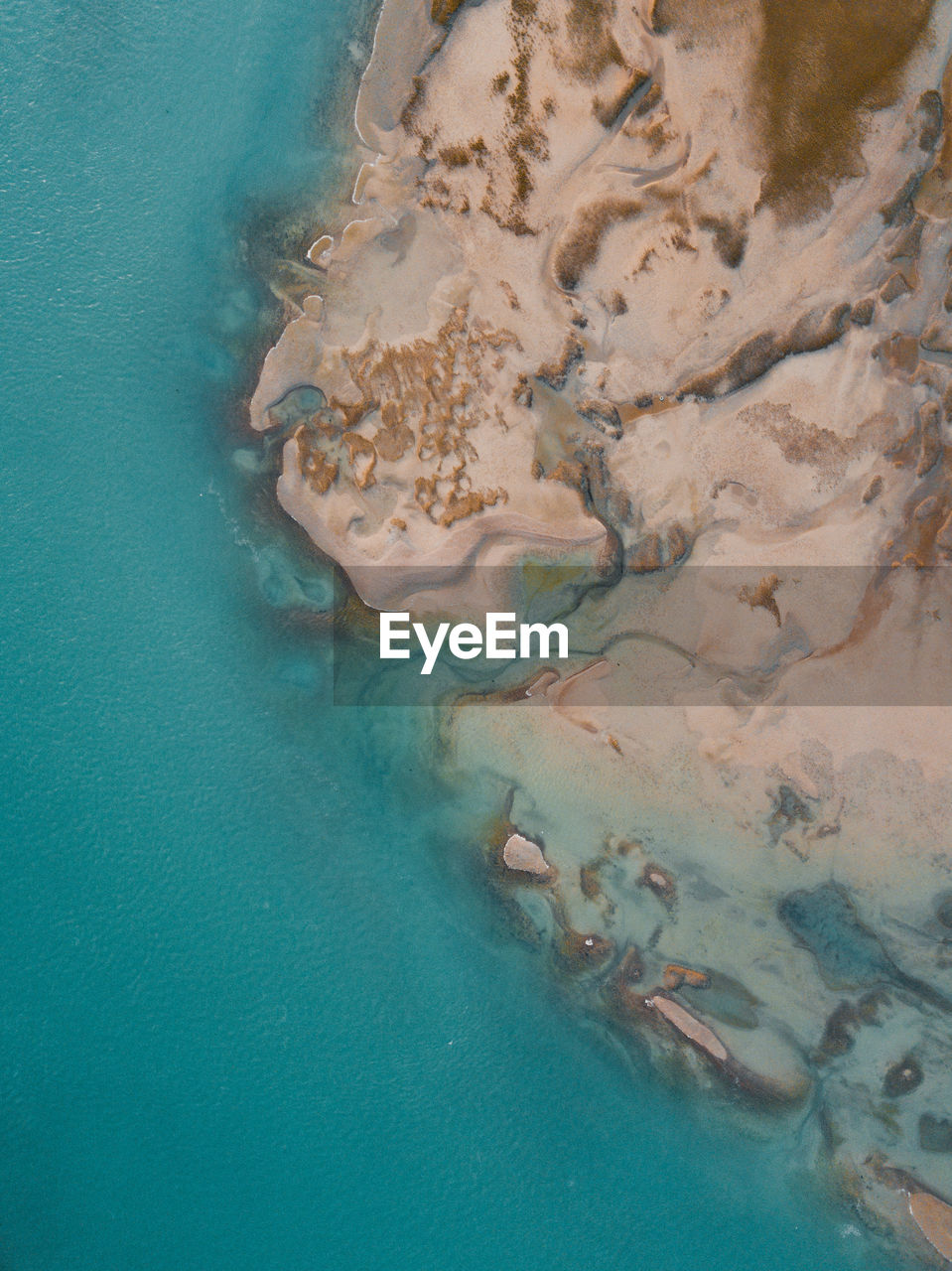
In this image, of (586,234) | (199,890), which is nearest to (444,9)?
(586,234)

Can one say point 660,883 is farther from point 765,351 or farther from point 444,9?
point 444,9

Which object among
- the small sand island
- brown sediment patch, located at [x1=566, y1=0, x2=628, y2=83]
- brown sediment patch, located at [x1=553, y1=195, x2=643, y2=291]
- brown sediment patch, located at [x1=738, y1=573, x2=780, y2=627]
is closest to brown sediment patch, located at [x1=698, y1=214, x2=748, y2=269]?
the small sand island

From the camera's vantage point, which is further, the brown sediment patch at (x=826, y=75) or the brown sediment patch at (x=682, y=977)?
the brown sediment patch at (x=682, y=977)

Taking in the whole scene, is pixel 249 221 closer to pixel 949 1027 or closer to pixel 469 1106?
pixel 469 1106

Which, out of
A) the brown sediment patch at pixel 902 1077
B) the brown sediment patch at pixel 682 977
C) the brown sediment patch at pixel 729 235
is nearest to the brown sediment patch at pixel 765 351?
the brown sediment patch at pixel 729 235

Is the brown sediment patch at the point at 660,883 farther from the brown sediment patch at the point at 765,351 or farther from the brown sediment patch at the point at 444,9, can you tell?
the brown sediment patch at the point at 444,9
